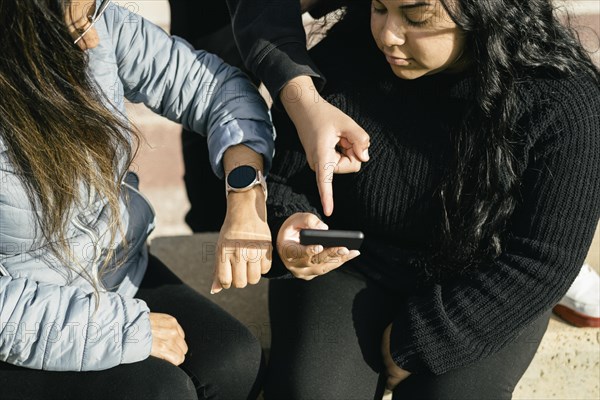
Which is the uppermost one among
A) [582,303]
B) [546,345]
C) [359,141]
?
[359,141]

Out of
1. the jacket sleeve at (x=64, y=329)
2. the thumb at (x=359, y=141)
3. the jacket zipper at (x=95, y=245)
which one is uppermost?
the thumb at (x=359, y=141)

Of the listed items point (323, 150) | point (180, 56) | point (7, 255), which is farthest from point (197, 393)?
point (180, 56)

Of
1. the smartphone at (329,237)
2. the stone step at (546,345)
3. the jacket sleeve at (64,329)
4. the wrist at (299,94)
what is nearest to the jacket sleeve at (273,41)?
the wrist at (299,94)

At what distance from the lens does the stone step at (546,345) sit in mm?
2111

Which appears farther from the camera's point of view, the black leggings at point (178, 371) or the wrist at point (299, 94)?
the wrist at point (299, 94)

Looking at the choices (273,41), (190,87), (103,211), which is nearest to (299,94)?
(273,41)

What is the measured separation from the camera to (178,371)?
5.77ft

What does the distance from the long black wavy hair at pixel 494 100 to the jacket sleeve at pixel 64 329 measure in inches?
29.8

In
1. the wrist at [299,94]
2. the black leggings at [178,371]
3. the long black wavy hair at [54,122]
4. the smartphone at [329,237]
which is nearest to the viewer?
the long black wavy hair at [54,122]

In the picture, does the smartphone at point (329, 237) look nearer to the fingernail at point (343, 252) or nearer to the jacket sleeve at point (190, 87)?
the fingernail at point (343, 252)

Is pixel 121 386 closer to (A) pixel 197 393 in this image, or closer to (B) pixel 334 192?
(A) pixel 197 393

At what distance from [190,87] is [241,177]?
0.86 feet

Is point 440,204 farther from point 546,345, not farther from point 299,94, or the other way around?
point 546,345

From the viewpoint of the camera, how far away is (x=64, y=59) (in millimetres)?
1449
